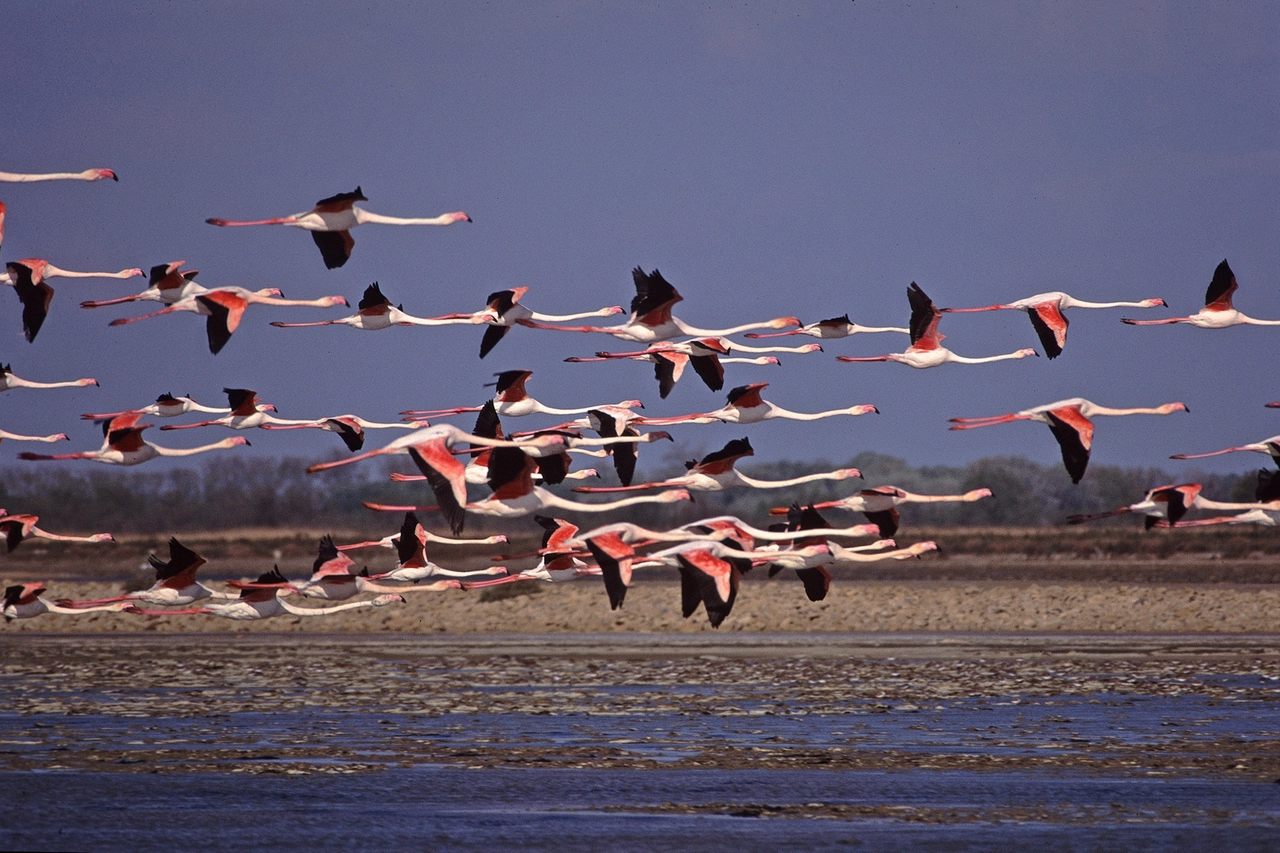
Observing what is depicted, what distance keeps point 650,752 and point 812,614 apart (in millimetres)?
20598

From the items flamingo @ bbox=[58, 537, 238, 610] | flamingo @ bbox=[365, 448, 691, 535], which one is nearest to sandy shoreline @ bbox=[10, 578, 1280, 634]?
flamingo @ bbox=[58, 537, 238, 610]

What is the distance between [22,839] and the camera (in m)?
16.3

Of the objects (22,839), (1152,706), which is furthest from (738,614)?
(22,839)

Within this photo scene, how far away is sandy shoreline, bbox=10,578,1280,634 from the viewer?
1556 inches

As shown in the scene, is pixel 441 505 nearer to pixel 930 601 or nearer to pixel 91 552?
pixel 930 601

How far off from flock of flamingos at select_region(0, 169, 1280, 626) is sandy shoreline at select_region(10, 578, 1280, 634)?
Answer: 62.9 feet

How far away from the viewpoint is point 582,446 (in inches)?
706

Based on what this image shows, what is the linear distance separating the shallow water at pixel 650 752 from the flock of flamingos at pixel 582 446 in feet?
7.54

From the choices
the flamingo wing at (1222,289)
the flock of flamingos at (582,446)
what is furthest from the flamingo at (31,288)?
the flamingo wing at (1222,289)

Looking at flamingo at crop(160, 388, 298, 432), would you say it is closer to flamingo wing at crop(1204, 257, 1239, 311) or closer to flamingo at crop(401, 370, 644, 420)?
flamingo at crop(401, 370, 644, 420)

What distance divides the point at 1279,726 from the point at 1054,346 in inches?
286

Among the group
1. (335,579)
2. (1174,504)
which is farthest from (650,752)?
(1174,504)

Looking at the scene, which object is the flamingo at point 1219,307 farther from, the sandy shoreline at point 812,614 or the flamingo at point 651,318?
the sandy shoreline at point 812,614

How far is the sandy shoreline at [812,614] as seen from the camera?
39.5m
